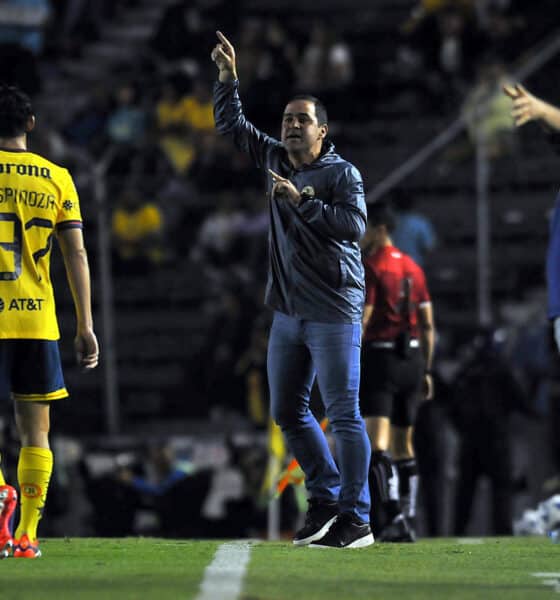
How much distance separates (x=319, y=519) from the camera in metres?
8.33

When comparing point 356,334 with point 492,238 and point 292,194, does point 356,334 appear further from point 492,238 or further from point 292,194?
point 492,238

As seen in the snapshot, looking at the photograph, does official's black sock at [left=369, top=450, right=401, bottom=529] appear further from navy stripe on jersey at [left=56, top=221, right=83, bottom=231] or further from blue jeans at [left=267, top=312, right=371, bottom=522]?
navy stripe on jersey at [left=56, top=221, right=83, bottom=231]

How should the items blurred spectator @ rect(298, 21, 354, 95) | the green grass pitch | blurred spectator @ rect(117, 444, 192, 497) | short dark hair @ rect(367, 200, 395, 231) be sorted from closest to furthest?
1. the green grass pitch
2. short dark hair @ rect(367, 200, 395, 231)
3. blurred spectator @ rect(117, 444, 192, 497)
4. blurred spectator @ rect(298, 21, 354, 95)

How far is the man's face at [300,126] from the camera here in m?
8.22

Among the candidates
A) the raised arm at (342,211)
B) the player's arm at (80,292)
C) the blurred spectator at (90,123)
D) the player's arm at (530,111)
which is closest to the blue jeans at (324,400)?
the raised arm at (342,211)

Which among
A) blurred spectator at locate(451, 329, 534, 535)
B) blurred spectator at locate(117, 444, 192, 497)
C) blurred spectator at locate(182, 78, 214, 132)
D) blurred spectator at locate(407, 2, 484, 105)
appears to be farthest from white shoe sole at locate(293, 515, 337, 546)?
blurred spectator at locate(182, 78, 214, 132)

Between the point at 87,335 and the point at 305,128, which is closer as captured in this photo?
the point at 87,335

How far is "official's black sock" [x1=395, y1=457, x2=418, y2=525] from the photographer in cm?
1100

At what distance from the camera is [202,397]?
16312 mm

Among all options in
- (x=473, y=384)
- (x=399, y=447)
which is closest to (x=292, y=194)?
(x=399, y=447)

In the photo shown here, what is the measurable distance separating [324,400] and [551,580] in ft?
5.79

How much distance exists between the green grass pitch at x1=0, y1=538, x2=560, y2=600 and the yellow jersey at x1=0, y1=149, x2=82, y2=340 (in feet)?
3.29

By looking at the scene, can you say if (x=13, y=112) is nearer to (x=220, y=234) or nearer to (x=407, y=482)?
(x=407, y=482)

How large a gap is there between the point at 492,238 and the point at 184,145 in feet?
16.6
